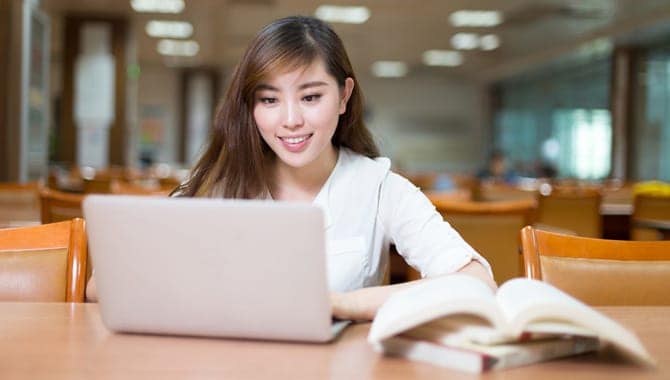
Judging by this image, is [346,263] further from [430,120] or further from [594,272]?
[430,120]

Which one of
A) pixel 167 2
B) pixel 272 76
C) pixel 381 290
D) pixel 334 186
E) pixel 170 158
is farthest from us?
pixel 170 158

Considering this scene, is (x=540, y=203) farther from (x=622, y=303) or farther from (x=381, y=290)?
(x=381, y=290)

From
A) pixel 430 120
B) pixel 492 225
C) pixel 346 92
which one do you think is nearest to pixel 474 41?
pixel 430 120

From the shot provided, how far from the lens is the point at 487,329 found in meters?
1.04

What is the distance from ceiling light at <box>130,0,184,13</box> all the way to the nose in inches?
400

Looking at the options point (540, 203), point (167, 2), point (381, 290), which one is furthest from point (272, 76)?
point (167, 2)

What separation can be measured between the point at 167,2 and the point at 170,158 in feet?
33.4

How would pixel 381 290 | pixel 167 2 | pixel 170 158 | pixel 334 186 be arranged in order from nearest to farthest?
pixel 381 290
pixel 334 186
pixel 167 2
pixel 170 158

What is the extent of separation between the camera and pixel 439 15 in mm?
12070

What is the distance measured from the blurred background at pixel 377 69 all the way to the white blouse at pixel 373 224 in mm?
6952

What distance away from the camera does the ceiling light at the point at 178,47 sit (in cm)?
1590

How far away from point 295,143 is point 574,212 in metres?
3.70

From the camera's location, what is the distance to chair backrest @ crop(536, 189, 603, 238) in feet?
16.6

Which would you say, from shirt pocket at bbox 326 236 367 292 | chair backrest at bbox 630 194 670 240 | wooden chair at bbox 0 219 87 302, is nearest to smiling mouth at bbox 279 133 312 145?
shirt pocket at bbox 326 236 367 292
